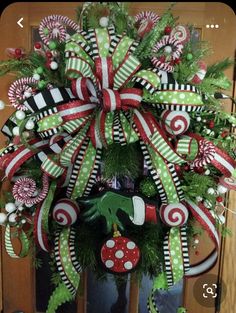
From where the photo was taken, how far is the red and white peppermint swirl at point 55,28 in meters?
0.86

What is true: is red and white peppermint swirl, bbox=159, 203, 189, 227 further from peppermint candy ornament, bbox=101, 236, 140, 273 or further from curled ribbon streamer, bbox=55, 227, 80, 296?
curled ribbon streamer, bbox=55, 227, 80, 296

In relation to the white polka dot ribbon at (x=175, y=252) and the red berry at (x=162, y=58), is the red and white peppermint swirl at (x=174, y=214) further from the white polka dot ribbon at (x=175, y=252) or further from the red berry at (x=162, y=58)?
the red berry at (x=162, y=58)

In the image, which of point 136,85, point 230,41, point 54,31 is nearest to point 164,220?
point 136,85

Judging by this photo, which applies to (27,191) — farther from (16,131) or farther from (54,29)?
(54,29)

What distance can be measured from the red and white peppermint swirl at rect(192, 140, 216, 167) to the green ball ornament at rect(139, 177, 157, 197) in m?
→ 0.11

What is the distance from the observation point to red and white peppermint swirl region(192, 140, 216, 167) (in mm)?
816

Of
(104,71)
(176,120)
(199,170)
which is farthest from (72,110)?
(199,170)

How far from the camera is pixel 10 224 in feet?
3.10

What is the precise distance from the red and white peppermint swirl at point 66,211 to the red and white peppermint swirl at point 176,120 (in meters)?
0.26

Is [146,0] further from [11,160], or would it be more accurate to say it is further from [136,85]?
[11,160]

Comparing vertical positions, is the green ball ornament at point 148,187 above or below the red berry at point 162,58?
below

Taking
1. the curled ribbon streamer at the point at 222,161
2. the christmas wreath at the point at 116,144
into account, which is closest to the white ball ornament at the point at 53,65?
the christmas wreath at the point at 116,144

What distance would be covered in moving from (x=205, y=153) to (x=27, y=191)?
1.29 feet

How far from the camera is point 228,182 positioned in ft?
2.98
